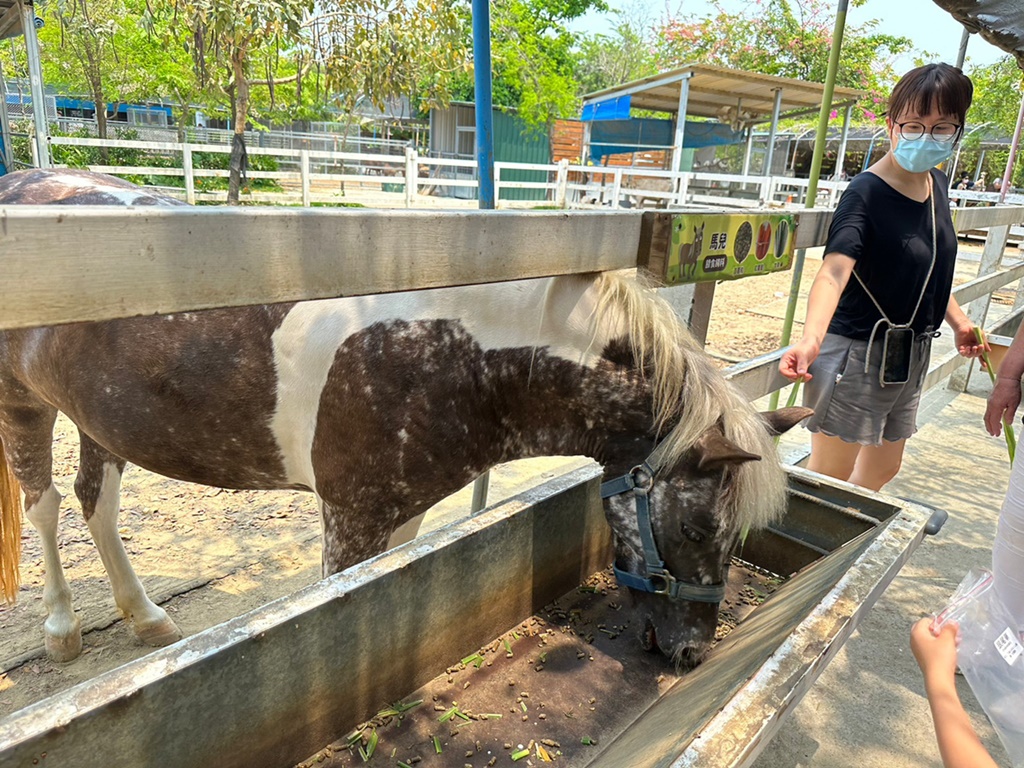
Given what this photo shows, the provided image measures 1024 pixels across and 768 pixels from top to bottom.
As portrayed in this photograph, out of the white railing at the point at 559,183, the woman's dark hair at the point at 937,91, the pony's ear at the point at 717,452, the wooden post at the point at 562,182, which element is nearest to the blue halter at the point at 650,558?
the pony's ear at the point at 717,452

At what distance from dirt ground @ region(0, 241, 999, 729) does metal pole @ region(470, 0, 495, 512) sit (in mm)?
1025

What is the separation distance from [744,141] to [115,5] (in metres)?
16.7

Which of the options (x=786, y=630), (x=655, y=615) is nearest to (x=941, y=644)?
(x=786, y=630)

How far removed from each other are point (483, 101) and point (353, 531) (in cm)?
154

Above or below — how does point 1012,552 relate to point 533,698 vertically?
above

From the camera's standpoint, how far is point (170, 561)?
115 inches

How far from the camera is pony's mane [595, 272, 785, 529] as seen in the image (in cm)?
164

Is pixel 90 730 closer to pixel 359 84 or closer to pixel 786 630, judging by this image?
pixel 786 630

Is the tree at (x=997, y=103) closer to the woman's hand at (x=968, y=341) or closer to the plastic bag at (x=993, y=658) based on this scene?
the woman's hand at (x=968, y=341)

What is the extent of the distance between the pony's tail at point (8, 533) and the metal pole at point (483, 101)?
1.76 metres

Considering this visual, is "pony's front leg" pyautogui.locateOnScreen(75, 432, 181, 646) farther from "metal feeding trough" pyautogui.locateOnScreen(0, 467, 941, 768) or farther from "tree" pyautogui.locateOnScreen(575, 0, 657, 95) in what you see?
"tree" pyautogui.locateOnScreen(575, 0, 657, 95)

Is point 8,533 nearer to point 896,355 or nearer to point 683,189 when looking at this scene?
point 896,355

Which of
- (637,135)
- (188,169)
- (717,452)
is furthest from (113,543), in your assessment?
(637,135)

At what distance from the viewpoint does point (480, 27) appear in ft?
7.24
